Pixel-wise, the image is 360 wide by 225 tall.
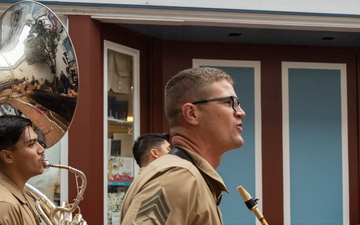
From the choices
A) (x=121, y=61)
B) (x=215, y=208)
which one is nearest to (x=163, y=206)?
(x=215, y=208)

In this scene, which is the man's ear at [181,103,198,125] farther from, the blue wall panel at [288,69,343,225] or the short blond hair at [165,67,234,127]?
the blue wall panel at [288,69,343,225]

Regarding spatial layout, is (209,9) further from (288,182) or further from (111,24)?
(288,182)

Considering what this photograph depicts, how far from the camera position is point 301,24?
885 cm

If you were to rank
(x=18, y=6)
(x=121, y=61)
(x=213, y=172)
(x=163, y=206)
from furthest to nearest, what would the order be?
1. (x=121, y=61)
2. (x=18, y=6)
3. (x=213, y=172)
4. (x=163, y=206)

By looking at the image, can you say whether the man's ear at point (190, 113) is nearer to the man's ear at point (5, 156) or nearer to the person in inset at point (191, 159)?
the person in inset at point (191, 159)

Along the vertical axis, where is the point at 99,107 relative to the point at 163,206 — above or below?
above

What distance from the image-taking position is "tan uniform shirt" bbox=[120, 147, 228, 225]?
2.55m

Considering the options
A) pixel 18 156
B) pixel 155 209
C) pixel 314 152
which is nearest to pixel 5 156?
pixel 18 156

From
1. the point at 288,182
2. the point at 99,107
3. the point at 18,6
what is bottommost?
the point at 288,182

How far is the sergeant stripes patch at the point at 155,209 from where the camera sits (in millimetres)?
2539

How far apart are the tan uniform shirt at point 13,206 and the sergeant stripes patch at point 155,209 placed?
4.97 ft

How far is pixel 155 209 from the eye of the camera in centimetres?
255

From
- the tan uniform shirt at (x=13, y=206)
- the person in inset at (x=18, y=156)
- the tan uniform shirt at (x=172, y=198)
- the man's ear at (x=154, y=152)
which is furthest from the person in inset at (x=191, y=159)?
the man's ear at (x=154, y=152)

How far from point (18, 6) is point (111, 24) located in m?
3.32
